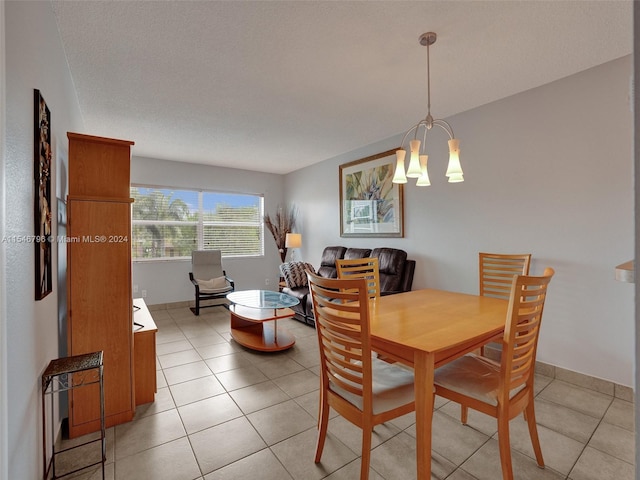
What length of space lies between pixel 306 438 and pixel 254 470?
365mm

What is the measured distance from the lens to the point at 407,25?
6.04 feet

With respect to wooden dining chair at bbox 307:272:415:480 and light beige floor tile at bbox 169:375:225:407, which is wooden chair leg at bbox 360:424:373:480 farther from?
light beige floor tile at bbox 169:375:225:407

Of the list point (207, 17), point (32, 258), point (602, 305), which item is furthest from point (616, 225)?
point (32, 258)

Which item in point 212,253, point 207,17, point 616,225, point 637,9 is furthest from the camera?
point 212,253

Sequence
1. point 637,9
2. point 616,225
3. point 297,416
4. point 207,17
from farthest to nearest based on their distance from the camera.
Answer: point 616,225, point 297,416, point 207,17, point 637,9

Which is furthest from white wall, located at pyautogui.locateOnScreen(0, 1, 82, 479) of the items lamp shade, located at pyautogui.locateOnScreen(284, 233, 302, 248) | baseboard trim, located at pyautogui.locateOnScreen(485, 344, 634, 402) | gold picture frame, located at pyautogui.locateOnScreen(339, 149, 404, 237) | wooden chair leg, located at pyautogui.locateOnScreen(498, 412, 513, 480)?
lamp shade, located at pyautogui.locateOnScreen(284, 233, 302, 248)

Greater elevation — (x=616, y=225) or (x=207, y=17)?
(x=207, y=17)

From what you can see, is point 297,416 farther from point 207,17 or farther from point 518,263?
point 207,17

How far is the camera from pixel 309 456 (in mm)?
1690

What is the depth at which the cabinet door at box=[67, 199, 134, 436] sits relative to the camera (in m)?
1.85

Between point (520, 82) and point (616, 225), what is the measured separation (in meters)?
1.37

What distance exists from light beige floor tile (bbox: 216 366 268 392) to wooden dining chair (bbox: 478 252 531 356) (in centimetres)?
189

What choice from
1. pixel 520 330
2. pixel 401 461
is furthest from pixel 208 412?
pixel 520 330

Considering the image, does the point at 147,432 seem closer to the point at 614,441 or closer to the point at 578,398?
the point at 614,441
